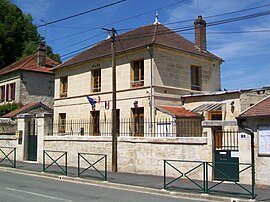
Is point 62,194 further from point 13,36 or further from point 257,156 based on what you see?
point 13,36

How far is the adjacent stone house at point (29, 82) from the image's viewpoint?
33281mm

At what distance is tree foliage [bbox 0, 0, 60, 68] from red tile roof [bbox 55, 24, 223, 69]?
66.5 ft

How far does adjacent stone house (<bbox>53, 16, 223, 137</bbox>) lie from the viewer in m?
22.0

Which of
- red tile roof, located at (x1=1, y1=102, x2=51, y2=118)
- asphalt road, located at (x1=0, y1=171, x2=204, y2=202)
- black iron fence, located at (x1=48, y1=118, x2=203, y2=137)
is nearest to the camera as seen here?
asphalt road, located at (x1=0, y1=171, x2=204, y2=202)

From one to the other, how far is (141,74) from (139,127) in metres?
3.36

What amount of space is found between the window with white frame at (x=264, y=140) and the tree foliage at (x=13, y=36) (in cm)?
3646

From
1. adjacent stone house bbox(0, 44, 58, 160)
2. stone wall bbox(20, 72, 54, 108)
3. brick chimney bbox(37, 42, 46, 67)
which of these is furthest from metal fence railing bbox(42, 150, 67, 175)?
brick chimney bbox(37, 42, 46, 67)

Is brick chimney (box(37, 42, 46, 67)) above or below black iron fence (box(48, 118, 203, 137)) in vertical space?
above

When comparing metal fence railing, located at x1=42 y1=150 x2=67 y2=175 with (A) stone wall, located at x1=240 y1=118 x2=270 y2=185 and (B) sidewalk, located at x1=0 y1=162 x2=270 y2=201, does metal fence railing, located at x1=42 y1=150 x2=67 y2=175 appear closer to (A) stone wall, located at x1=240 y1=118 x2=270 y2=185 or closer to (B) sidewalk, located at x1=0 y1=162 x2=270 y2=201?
(B) sidewalk, located at x1=0 y1=162 x2=270 y2=201

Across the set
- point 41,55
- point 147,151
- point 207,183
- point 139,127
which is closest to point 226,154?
point 207,183

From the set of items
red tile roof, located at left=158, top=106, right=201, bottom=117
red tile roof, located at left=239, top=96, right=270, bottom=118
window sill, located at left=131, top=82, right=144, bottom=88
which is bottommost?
red tile roof, located at left=239, top=96, right=270, bottom=118

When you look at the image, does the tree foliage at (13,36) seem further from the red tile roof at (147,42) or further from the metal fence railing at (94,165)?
the metal fence railing at (94,165)

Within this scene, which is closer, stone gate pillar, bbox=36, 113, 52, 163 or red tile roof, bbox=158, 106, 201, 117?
red tile roof, bbox=158, 106, 201, 117

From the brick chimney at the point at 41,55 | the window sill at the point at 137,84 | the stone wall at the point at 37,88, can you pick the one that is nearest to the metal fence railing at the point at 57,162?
the window sill at the point at 137,84
